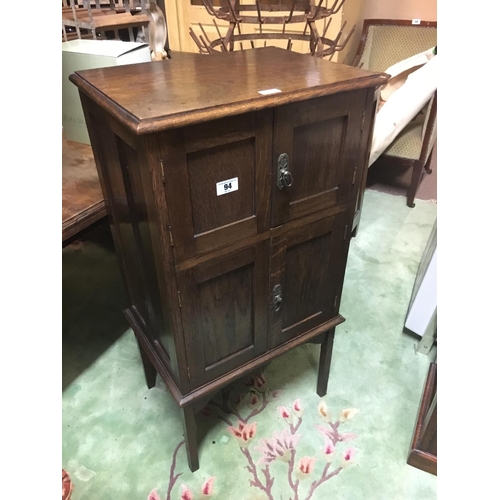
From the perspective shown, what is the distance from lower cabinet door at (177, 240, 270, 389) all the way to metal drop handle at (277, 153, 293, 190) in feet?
0.45

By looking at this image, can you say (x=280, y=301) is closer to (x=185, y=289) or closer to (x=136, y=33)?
(x=185, y=289)

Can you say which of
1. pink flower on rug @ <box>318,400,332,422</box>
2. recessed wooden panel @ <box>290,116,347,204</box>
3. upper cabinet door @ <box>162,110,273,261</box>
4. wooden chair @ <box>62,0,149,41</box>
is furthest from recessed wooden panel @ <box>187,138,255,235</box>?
wooden chair @ <box>62,0,149,41</box>

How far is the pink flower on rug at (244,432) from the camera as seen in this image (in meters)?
1.25

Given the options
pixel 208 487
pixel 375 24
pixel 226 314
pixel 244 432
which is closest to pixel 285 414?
pixel 244 432

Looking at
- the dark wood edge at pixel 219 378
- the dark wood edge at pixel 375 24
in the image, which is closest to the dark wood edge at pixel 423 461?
the dark wood edge at pixel 219 378

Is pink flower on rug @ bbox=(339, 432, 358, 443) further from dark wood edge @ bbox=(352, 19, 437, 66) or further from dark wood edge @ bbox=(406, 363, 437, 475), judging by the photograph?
dark wood edge @ bbox=(352, 19, 437, 66)

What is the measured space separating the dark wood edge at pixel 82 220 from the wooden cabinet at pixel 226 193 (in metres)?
0.21

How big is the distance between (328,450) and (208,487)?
1.20 ft

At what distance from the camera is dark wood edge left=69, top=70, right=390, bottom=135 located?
625 millimetres

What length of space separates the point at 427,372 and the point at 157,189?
1.20 metres

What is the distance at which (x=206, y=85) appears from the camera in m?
0.79

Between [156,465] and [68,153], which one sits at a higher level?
[68,153]

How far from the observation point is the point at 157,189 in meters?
0.69
